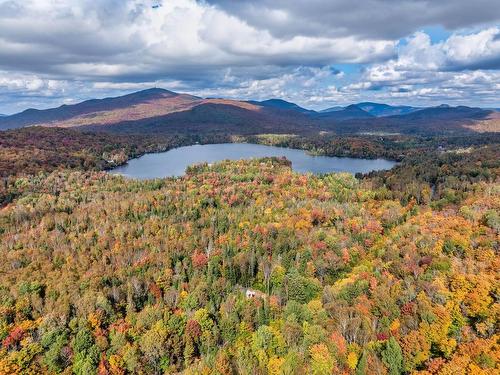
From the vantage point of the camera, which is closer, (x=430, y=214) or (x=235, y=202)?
(x=430, y=214)

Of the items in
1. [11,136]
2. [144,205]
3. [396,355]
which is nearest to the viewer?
[396,355]

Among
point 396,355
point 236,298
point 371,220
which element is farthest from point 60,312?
point 371,220

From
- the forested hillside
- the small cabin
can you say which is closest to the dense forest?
the forested hillside

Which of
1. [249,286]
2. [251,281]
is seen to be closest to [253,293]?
[249,286]

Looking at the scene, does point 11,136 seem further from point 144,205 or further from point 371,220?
point 371,220

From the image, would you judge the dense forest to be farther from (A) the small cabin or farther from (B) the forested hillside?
(A) the small cabin
